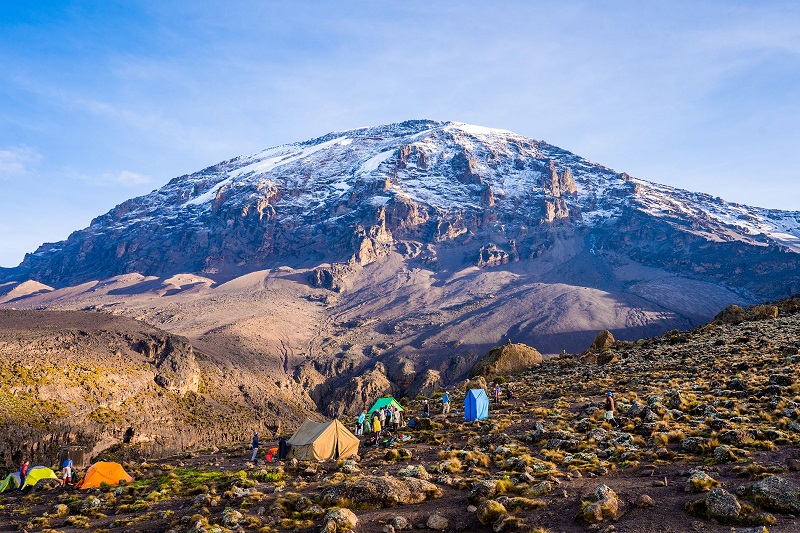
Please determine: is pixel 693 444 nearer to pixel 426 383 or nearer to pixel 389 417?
pixel 389 417

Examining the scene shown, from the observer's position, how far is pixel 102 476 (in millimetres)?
27406

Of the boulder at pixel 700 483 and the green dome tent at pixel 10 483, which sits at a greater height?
the boulder at pixel 700 483

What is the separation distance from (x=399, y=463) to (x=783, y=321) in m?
43.3

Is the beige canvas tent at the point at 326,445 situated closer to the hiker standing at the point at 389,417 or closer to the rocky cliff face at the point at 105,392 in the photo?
the hiker standing at the point at 389,417

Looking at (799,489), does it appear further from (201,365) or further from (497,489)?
(201,365)

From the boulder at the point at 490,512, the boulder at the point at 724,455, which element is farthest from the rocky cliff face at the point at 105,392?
the boulder at the point at 724,455

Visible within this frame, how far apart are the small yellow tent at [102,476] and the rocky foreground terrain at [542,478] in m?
1.12

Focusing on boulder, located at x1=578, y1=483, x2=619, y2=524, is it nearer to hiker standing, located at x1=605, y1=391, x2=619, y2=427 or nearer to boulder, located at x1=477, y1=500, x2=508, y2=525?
boulder, located at x1=477, y1=500, x2=508, y2=525

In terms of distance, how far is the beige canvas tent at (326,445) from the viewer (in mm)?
26500

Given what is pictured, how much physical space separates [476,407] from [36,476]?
1028 inches

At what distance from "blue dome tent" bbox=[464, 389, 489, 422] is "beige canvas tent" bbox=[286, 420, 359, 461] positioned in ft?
24.7

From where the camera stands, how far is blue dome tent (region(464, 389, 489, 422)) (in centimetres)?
3055

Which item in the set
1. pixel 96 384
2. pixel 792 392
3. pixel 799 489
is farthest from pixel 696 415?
pixel 96 384

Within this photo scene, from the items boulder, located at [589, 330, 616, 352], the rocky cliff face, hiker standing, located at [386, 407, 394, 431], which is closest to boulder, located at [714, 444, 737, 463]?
hiker standing, located at [386, 407, 394, 431]
